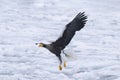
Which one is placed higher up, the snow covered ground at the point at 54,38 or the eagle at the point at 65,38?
the eagle at the point at 65,38

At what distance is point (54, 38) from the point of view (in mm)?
12359

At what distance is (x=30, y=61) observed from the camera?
33.5 feet

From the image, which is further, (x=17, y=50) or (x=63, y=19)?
(x=63, y=19)

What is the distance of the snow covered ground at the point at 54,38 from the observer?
945 cm

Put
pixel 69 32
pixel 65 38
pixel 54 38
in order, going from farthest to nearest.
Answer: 1. pixel 54 38
2. pixel 69 32
3. pixel 65 38

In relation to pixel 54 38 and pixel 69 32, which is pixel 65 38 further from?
pixel 54 38

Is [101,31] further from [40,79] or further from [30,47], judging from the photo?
[40,79]

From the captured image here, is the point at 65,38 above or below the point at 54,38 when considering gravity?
above

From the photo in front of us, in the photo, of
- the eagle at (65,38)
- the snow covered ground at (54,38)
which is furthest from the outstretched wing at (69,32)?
the snow covered ground at (54,38)

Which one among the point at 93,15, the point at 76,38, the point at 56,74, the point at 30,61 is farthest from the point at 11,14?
the point at 56,74

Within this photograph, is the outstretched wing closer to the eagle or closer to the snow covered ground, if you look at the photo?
the eagle

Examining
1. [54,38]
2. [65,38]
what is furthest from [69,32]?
[54,38]

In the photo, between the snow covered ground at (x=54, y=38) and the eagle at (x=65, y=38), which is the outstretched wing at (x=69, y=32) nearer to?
the eagle at (x=65, y=38)

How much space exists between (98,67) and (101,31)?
3.60m
